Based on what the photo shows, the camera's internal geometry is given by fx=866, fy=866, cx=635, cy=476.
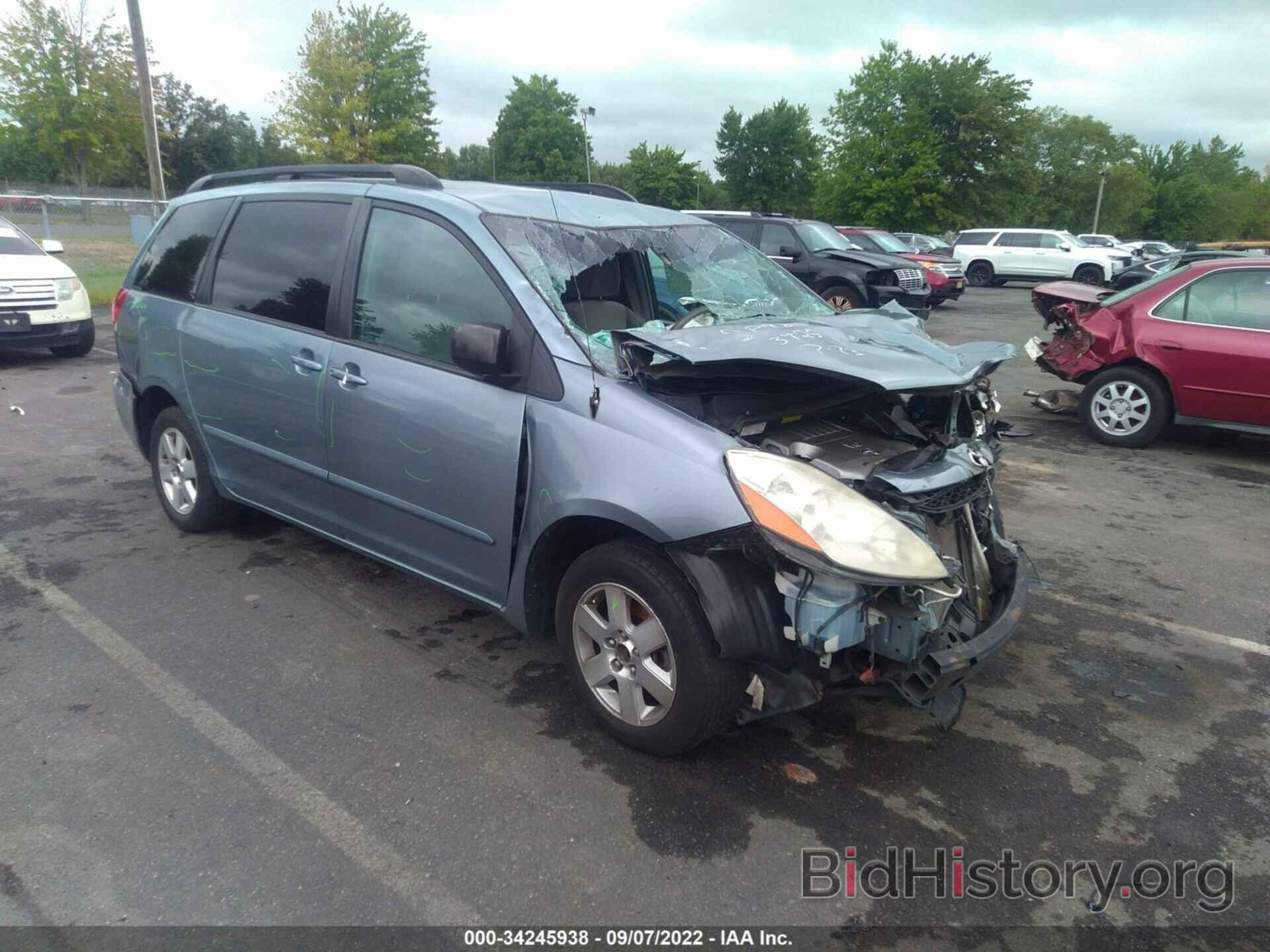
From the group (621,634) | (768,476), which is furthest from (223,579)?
(768,476)

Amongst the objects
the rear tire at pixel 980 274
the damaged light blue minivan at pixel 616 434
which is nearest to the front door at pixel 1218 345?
the damaged light blue minivan at pixel 616 434

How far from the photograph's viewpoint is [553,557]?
310 centimetres

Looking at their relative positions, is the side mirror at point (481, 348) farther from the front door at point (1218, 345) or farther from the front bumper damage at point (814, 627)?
the front door at point (1218, 345)

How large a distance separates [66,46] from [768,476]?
1373 inches

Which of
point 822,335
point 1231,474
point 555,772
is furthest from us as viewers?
point 1231,474

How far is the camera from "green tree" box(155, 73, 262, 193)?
156 feet

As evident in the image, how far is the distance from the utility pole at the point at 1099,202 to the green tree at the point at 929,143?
2659 centimetres

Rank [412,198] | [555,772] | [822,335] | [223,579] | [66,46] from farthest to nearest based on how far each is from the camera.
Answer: [66,46] < [223,579] < [412,198] < [822,335] < [555,772]

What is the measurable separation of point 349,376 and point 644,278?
1.36 meters

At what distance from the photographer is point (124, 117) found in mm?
29844

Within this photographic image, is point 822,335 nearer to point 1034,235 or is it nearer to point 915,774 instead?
point 915,774

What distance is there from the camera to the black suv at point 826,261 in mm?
13836

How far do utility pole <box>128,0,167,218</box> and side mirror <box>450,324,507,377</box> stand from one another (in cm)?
1458

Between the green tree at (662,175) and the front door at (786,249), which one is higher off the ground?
the green tree at (662,175)
